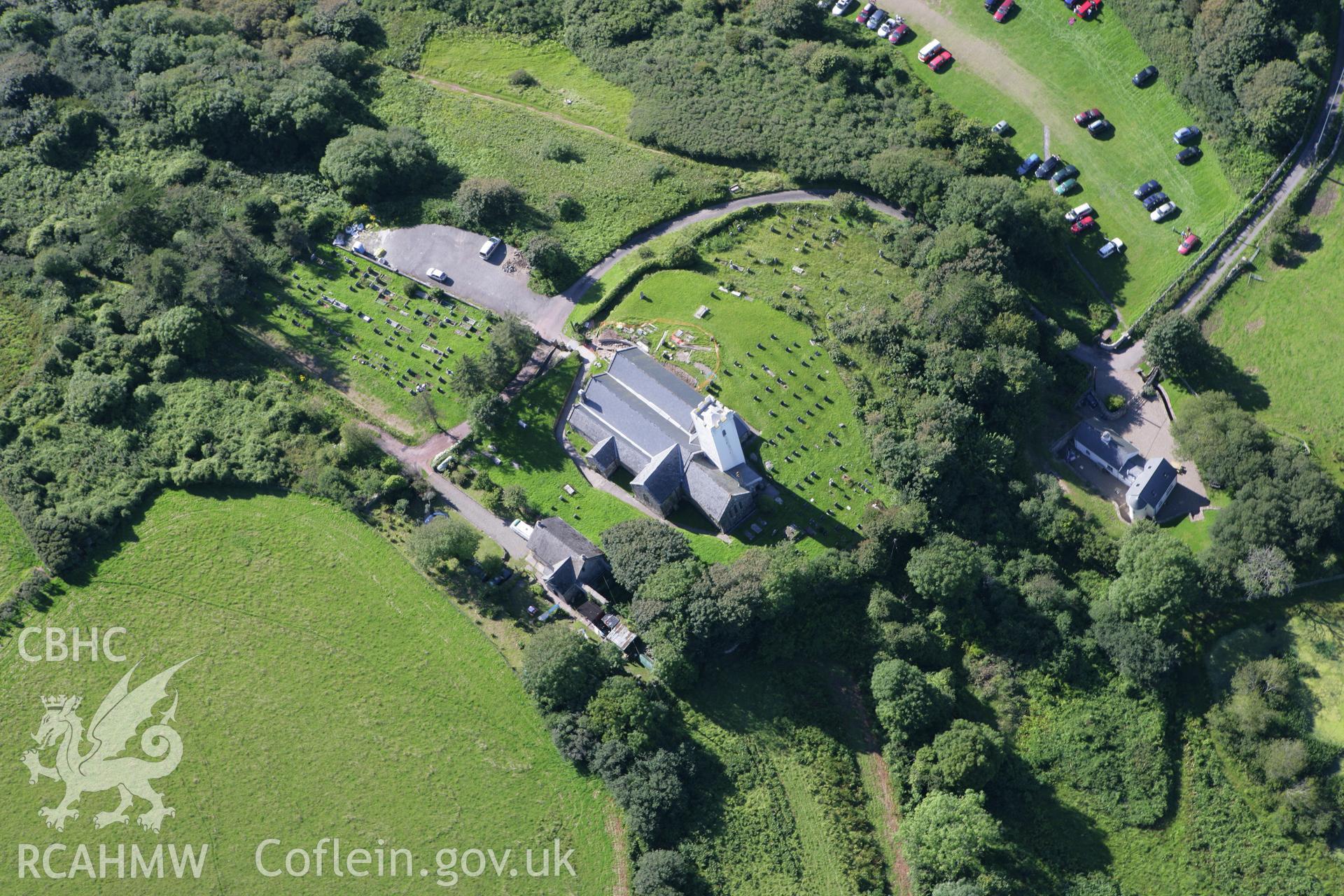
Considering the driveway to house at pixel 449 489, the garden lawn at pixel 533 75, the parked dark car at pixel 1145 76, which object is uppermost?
the parked dark car at pixel 1145 76

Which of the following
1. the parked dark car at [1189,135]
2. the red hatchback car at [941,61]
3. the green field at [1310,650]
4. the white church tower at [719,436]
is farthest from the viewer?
the red hatchback car at [941,61]

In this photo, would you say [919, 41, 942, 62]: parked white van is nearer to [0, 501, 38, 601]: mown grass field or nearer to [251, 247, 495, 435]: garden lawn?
[251, 247, 495, 435]: garden lawn

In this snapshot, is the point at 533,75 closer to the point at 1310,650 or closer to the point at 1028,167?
the point at 1028,167

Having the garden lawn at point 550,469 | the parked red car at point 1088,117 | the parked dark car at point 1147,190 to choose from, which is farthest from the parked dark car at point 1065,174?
the garden lawn at point 550,469

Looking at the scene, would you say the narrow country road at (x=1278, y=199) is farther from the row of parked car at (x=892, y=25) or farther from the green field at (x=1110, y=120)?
the row of parked car at (x=892, y=25)

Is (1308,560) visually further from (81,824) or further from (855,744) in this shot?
(81,824)

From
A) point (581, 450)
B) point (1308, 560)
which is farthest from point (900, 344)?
point (1308, 560)

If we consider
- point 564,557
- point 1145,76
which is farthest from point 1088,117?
point 564,557

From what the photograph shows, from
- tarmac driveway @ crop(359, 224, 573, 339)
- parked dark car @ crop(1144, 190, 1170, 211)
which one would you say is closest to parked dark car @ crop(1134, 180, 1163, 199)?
parked dark car @ crop(1144, 190, 1170, 211)
